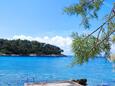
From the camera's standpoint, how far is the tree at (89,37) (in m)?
4.26

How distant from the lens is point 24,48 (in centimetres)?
14212

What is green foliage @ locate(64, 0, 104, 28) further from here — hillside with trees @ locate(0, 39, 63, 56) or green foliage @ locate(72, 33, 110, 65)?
hillside with trees @ locate(0, 39, 63, 56)

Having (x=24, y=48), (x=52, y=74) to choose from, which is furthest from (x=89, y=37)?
(x=24, y=48)

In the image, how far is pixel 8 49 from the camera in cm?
13850

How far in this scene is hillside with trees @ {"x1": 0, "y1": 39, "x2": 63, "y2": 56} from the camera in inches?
5074

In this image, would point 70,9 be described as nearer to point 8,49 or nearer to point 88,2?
point 88,2

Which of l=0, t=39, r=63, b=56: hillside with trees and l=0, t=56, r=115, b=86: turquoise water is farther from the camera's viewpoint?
l=0, t=39, r=63, b=56: hillside with trees

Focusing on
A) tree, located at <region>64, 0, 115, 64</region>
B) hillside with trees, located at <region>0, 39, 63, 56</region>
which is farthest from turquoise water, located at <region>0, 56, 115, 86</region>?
hillside with trees, located at <region>0, 39, 63, 56</region>

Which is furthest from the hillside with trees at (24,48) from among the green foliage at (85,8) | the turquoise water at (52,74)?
the green foliage at (85,8)

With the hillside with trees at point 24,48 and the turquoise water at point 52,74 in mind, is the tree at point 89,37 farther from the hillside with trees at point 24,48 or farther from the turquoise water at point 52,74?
the hillside with trees at point 24,48

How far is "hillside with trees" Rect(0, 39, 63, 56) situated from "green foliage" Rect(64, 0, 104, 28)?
113m

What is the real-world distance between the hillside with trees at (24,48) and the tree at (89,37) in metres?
113

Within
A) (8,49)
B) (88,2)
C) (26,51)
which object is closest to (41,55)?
(26,51)

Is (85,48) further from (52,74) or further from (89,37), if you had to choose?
(52,74)
